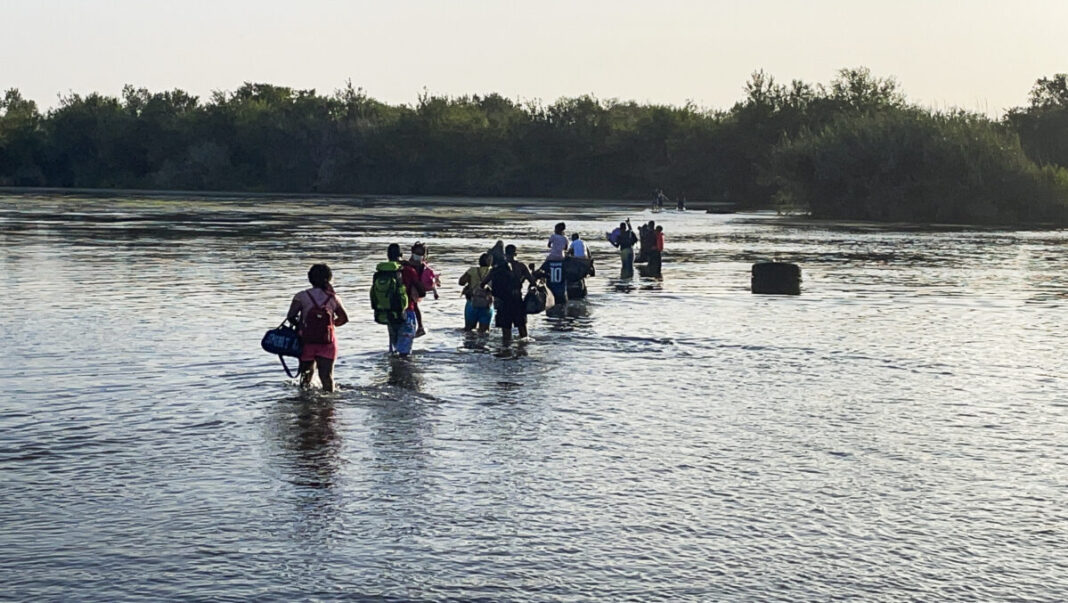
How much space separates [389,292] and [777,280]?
13.1m

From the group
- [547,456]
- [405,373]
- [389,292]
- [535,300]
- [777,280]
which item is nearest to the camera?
[547,456]

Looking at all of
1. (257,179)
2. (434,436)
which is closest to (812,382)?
(434,436)

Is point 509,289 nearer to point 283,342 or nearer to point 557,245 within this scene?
point 557,245

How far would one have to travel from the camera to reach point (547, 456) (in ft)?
37.2

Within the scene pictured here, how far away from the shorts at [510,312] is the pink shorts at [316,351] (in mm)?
5047

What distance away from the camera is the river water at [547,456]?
26.2ft

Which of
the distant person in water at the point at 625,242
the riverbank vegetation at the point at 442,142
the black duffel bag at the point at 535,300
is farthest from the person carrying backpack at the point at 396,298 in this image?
the riverbank vegetation at the point at 442,142

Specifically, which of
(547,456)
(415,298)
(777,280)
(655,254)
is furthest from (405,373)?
(655,254)

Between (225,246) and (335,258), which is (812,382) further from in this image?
(225,246)

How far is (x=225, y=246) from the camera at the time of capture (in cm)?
4275

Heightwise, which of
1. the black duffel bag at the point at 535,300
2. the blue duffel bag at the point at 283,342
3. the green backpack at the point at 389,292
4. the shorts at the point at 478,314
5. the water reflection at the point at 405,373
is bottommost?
the water reflection at the point at 405,373

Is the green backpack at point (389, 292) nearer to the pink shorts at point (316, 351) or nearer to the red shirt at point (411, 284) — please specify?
the red shirt at point (411, 284)

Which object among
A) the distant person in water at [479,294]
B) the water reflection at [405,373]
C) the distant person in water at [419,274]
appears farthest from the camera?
the distant person in water at [479,294]

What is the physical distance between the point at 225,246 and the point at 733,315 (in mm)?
22851
